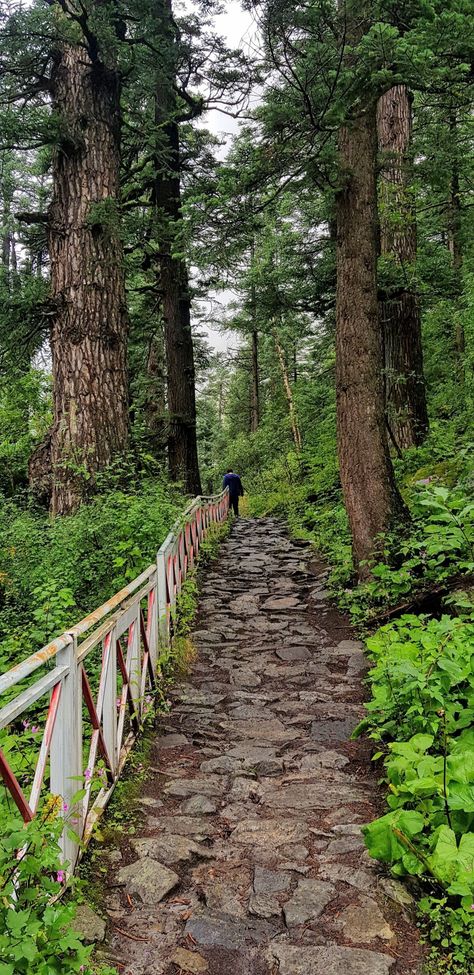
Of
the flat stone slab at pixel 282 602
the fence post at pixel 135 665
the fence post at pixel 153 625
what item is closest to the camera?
the fence post at pixel 135 665

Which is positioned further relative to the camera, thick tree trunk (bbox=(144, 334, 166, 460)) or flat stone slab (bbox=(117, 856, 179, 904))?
thick tree trunk (bbox=(144, 334, 166, 460))

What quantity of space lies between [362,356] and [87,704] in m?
5.20

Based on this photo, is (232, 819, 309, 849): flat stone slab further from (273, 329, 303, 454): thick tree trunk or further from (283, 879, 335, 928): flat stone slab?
(273, 329, 303, 454): thick tree trunk

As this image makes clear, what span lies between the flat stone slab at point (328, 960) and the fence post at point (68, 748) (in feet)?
3.05

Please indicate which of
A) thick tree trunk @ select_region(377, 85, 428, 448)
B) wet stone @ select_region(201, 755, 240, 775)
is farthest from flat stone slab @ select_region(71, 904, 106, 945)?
thick tree trunk @ select_region(377, 85, 428, 448)

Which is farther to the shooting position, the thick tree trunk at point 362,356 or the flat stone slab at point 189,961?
the thick tree trunk at point 362,356

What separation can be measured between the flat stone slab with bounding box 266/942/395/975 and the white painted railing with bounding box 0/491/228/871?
0.92 metres

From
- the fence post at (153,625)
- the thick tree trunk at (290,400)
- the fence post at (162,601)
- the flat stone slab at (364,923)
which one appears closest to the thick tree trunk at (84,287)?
the fence post at (162,601)

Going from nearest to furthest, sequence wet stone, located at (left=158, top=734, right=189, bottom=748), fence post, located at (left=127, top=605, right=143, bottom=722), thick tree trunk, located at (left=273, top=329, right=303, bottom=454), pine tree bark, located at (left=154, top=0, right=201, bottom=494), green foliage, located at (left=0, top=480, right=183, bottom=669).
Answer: fence post, located at (left=127, top=605, right=143, bottom=722) < wet stone, located at (left=158, top=734, right=189, bottom=748) < green foliage, located at (left=0, top=480, right=183, bottom=669) < pine tree bark, located at (left=154, top=0, right=201, bottom=494) < thick tree trunk, located at (left=273, top=329, right=303, bottom=454)

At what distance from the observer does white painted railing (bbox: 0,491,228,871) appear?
228cm

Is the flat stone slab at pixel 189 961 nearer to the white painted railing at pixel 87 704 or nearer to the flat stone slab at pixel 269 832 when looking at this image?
the white painted railing at pixel 87 704

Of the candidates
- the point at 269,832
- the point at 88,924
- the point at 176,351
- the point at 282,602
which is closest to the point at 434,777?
the point at 269,832

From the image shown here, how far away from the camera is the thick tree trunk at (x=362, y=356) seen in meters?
6.90

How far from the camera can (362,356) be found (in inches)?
273
